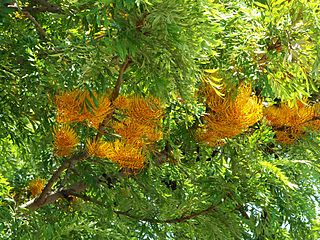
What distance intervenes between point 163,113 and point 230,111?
0.21 meters

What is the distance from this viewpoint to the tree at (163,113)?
168 centimetres

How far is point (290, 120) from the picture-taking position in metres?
2.35

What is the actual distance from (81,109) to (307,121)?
0.89 meters

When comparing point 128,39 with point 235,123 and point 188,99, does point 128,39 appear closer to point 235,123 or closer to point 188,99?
point 188,99

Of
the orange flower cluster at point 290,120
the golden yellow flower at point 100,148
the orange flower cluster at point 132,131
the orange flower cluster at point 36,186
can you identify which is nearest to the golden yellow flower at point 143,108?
the orange flower cluster at point 132,131

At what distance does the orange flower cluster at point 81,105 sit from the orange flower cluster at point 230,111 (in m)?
0.31

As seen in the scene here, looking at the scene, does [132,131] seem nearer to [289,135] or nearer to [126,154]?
[126,154]

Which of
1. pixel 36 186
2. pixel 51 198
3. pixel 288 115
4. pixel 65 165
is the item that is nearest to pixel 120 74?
pixel 65 165

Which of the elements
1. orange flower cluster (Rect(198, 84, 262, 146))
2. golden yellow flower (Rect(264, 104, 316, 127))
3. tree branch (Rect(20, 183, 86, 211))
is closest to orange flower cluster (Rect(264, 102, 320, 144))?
golden yellow flower (Rect(264, 104, 316, 127))

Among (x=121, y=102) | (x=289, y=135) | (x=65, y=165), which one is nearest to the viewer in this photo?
(x=121, y=102)

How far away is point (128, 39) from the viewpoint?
1603 mm

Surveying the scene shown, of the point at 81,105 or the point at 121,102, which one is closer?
the point at 81,105

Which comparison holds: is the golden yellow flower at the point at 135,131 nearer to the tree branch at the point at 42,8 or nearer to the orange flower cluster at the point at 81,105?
the orange flower cluster at the point at 81,105

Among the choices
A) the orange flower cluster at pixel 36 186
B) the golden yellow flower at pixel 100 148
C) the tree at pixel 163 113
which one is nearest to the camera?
the tree at pixel 163 113
